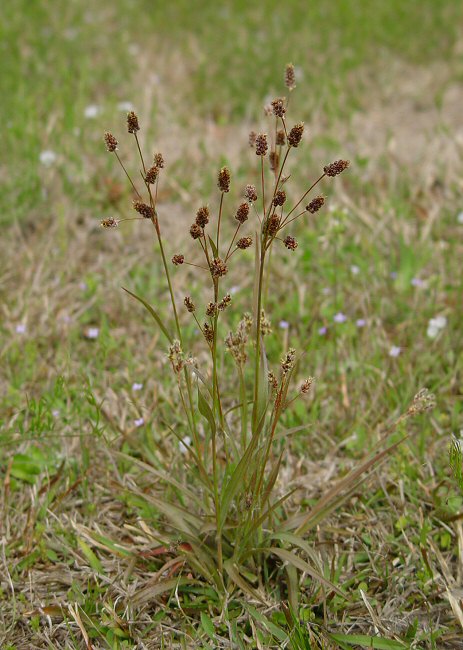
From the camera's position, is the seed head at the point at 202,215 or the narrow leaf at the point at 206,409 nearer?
the seed head at the point at 202,215

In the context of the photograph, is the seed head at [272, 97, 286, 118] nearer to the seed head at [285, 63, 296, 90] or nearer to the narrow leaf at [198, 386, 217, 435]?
the seed head at [285, 63, 296, 90]

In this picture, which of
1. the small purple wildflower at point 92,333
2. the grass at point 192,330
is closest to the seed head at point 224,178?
the grass at point 192,330

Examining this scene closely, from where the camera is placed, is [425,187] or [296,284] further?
[425,187]

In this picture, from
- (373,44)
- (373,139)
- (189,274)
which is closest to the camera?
(189,274)

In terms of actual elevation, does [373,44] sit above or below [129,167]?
above

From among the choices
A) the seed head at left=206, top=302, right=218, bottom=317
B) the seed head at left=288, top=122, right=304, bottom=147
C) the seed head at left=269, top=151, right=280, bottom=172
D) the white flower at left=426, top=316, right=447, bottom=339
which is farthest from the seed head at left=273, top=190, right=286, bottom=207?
the white flower at left=426, top=316, right=447, bottom=339

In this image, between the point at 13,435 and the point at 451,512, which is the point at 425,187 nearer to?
the point at 451,512

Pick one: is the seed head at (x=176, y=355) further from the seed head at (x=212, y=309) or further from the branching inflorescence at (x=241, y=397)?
the seed head at (x=212, y=309)

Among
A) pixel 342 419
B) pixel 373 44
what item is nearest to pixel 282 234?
pixel 342 419
